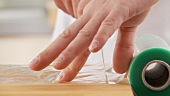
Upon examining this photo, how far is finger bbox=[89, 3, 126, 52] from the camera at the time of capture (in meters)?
0.61

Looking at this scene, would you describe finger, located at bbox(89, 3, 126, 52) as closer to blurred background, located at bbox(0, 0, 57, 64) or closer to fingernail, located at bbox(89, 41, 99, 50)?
fingernail, located at bbox(89, 41, 99, 50)

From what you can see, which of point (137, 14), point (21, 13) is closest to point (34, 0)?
point (21, 13)

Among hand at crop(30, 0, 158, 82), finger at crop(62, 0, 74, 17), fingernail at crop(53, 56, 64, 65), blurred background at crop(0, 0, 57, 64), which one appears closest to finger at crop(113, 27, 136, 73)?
hand at crop(30, 0, 158, 82)

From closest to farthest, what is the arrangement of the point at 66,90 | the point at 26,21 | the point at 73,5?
the point at 66,90 < the point at 73,5 < the point at 26,21

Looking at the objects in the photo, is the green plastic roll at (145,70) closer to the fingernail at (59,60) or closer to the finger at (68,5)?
the fingernail at (59,60)

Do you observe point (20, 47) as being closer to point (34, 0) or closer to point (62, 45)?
point (34, 0)

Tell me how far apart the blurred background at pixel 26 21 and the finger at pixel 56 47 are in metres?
3.41

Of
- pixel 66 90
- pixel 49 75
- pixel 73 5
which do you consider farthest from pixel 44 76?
pixel 73 5

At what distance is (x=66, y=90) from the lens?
1.94 ft

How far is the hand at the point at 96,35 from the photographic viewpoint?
63 centimetres

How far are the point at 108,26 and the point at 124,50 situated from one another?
64 mm

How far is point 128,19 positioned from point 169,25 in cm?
54

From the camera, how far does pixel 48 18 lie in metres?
4.33

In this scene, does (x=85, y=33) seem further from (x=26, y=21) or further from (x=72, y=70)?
(x=26, y=21)
